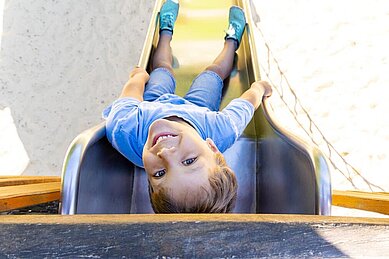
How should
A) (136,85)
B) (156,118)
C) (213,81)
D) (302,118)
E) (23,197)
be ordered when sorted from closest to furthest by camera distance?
(23,197), (156,118), (136,85), (213,81), (302,118)

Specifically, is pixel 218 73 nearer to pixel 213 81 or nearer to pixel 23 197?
pixel 213 81

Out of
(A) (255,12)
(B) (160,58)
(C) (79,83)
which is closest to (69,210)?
(B) (160,58)

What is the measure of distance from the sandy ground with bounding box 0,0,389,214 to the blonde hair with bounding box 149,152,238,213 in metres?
0.87

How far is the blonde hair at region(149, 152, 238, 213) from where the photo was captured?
28.6 inches

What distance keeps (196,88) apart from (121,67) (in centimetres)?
70

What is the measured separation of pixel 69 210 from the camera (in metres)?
0.66

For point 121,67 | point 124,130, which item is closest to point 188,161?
point 124,130

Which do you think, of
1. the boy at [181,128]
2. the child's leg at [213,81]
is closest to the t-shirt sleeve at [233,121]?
the boy at [181,128]

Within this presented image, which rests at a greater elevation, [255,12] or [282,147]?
[255,12]

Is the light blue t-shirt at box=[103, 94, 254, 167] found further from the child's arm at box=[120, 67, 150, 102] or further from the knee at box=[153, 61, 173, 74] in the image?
the knee at box=[153, 61, 173, 74]

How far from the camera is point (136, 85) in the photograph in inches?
44.0

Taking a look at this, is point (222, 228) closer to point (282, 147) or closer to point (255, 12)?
point (282, 147)

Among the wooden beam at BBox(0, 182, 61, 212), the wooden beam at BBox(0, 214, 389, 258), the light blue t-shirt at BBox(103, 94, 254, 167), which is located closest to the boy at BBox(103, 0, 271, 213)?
the light blue t-shirt at BBox(103, 94, 254, 167)

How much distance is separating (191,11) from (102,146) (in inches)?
35.7
